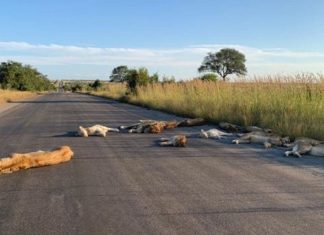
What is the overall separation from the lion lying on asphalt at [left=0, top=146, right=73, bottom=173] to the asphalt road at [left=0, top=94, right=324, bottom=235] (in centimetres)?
21

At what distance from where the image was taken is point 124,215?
5559 millimetres

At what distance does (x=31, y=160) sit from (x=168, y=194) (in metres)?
3.07

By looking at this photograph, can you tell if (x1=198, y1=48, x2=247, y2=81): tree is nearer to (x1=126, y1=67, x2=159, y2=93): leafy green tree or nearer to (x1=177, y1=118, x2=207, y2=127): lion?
(x1=126, y1=67, x2=159, y2=93): leafy green tree

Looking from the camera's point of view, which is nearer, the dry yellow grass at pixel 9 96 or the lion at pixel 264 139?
the lion at pixel 264 139

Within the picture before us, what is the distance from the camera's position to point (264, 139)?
11.5 m

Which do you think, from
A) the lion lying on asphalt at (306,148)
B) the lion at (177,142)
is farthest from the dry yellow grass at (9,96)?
the lion lying on asphalt at (306,148)

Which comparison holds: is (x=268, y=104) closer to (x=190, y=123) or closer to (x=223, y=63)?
(x=190, y=123)

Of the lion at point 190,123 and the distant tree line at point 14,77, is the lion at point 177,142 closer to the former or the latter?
the lion at point 190,123

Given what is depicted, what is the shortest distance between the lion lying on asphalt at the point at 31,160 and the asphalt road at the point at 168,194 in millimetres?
213

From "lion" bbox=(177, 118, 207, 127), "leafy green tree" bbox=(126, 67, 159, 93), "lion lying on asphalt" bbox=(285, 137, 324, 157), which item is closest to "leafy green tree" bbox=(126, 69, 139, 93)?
"leafy green tree" bbox=(126, 67, 159, 93)

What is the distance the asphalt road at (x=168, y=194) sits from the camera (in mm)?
5211

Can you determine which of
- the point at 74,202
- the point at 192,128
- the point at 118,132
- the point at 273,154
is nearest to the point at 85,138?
the point at 118,132

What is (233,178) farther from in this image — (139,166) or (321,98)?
(321,98)

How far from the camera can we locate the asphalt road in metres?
5.21
